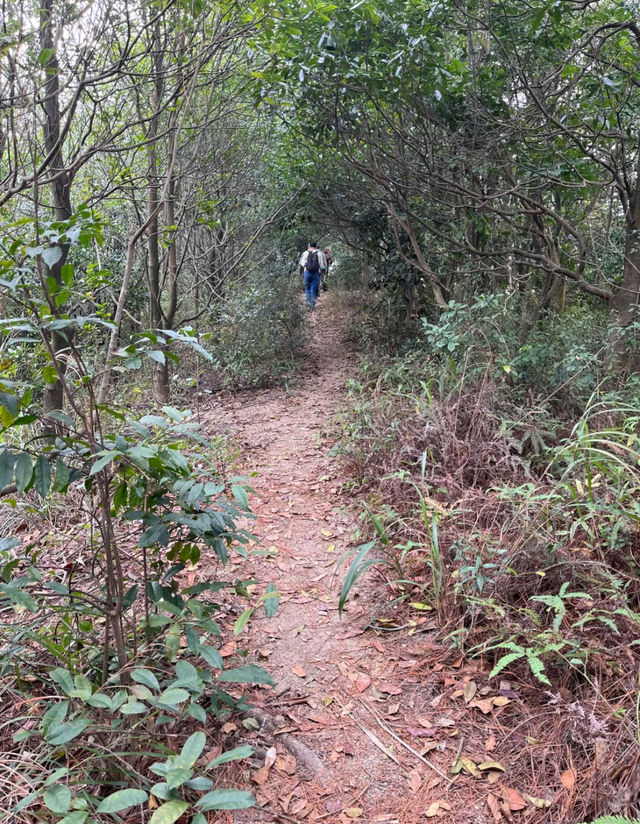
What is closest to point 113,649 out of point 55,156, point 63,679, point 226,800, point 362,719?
point 63,679

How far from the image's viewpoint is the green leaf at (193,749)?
60.1 inches

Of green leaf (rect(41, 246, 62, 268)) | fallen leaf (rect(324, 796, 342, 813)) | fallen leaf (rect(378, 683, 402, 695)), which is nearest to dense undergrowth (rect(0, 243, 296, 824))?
green leaf (rect(41, 246, 62, 268))

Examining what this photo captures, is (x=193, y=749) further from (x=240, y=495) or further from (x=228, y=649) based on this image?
(x=228, y=649)

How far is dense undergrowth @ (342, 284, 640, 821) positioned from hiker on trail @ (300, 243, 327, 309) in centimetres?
635

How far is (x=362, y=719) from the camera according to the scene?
2455mm

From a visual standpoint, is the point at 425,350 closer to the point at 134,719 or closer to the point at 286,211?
the point at 286,211

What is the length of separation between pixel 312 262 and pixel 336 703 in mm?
9810

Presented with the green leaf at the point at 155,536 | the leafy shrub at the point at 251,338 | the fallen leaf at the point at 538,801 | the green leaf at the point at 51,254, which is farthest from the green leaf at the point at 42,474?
the leafy shrub at the point at 251,338

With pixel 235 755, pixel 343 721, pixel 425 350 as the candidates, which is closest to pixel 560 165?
pixel 425 350

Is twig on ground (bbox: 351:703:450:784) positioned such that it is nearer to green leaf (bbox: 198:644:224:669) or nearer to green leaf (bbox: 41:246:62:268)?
green leaf (bbox: 198:644:224:669)

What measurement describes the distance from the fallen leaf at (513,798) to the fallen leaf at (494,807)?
0.13 feet

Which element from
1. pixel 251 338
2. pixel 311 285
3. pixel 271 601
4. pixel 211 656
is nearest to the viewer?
pixel 211 656

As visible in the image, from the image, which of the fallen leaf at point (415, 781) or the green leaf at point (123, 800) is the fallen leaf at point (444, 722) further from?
the green leaf at point (123, 800)

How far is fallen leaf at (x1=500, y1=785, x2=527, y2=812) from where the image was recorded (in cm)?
199
